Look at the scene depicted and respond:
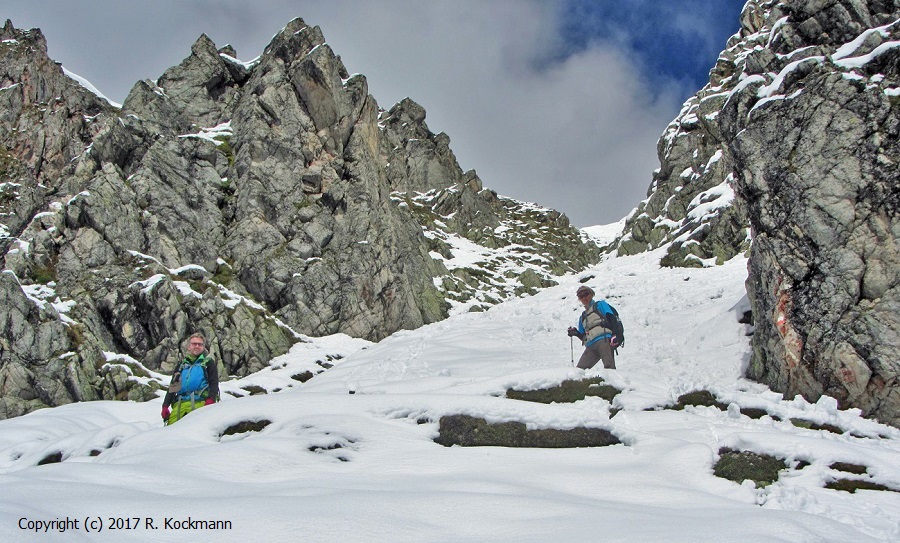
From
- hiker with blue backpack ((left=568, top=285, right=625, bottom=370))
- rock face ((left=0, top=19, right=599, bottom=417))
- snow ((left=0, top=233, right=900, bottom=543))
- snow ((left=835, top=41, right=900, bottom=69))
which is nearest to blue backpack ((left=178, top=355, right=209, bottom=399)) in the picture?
snow ((left=0, top=233, right=900, bottom=543))

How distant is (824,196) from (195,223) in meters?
34.1

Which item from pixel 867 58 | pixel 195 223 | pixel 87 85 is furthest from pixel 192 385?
pixel 87 85

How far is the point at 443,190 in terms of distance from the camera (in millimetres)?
87375

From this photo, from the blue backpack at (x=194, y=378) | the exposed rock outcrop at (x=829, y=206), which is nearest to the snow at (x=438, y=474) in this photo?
the exposed rock outcrop at (x=829, y=206)

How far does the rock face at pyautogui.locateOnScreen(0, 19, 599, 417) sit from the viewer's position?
24938 millimetres

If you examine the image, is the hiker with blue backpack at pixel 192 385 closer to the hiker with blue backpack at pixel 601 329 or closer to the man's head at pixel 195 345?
the man's head at pixel 195 345

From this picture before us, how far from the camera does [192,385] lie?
1010cm

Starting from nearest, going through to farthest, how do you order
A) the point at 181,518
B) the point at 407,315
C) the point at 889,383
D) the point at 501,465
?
the point at 181,518 < the point at 501,465 < the point at 889,383 < the point at 407,315

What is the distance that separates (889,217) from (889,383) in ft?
11.5

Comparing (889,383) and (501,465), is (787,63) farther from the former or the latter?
(501,465)

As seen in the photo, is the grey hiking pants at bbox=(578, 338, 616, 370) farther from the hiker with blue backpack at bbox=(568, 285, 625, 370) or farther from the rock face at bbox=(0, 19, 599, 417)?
the rock face at bbox=(0, 19, 599, 417)

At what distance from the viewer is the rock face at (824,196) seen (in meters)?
10.6

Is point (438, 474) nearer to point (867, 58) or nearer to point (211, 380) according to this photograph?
point (211, 380)

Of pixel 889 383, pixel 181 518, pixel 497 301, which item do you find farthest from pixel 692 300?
pixel 497 301
